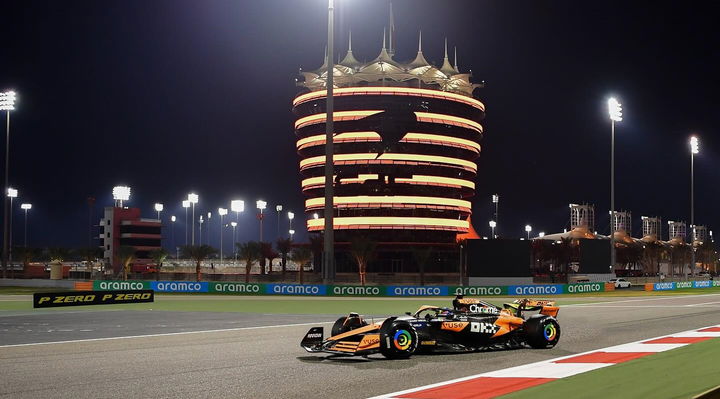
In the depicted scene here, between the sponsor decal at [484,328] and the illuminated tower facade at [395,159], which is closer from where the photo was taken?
the sponsor decal at [484,328]

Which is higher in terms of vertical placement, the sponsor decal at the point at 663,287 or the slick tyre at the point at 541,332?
the slick tyre at the point at 541,332

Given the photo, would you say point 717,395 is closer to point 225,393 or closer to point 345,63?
point 225,393

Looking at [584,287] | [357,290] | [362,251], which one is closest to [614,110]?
[584,287]

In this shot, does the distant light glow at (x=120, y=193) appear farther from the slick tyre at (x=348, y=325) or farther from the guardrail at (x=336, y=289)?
the slick tyre at (x=348, y=325)

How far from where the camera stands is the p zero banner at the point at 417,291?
55625 mm

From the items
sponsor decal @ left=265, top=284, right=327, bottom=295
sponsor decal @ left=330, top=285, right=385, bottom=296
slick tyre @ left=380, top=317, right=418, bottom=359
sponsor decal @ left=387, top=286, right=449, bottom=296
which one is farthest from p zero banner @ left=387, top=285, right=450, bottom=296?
slick tyre @ left=380, top=317, right=418, bottom=359

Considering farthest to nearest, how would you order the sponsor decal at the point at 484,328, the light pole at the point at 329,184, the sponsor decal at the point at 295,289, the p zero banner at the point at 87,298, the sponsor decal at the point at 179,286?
the sponsor decal at the point at 179,286 < the sponsor decal at the point at 295,289 < the p zero banner at the point at 87,298 < the light pole at the point at 329,184 < the sponsor decal at the point at 484,328

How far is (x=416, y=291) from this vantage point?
55.9m

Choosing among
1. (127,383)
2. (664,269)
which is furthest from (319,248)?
(664,269)

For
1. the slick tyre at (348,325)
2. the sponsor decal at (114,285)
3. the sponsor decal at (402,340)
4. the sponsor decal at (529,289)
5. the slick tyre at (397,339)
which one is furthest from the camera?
the sponsor decal at (529,289)

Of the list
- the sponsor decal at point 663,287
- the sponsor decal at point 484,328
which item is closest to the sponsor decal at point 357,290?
the sponsor decal at point 663,287

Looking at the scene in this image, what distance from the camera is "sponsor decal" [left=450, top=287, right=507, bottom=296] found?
55691 mm

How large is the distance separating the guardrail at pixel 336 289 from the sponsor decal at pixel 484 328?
113ft

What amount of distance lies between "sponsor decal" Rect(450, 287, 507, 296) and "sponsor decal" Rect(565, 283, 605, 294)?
6.34m
